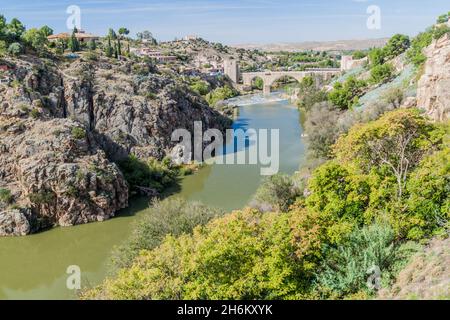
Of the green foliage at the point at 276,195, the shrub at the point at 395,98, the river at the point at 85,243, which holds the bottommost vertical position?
the river at the point at 85,243

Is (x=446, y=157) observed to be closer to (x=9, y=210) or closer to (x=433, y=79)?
(x=433, y=79)

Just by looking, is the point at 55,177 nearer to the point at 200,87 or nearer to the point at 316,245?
the point at 316,245

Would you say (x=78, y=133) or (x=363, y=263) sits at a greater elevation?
(x=78, y=133)

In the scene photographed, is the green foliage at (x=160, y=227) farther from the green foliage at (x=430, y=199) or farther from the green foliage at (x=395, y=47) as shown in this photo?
the green foliage at (x=395, y=47)

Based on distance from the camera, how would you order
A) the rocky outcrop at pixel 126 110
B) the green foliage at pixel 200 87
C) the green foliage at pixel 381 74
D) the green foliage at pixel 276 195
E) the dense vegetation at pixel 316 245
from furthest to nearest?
the green foliage at pixel 200 87, the green foliage at pixel 381 74, the rocky outcrop at pixel 126 110, the green foliage at pixel 276 195, the dense vegetation at pixel 316 245

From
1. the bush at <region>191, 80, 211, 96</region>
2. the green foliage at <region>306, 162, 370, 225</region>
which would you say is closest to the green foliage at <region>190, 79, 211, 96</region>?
the bush at <region>191, 80, 211, 96</region>

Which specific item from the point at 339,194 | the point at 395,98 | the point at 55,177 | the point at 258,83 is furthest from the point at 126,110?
the point at 258,83

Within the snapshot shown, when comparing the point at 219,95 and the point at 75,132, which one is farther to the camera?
the point at 219,95

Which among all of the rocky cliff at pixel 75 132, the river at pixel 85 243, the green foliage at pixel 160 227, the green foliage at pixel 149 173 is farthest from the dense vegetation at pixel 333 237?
the green foliage at pixel 149 173
